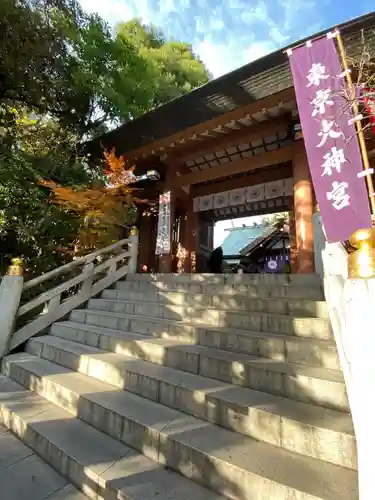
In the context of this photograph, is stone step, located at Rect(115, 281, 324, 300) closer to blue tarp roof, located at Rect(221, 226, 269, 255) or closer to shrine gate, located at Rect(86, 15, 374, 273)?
shrine gate, located at Rect(86, 15, 374, 273)

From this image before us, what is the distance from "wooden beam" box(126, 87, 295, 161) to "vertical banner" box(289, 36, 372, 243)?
5.53ft

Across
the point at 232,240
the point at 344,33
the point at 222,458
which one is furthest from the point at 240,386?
the point at 232,240

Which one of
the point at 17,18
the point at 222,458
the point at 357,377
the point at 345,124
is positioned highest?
the point at 17,18

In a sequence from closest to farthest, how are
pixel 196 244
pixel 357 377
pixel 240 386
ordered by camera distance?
pixel 357 377 < pixel 240 386 < pixel 196 244

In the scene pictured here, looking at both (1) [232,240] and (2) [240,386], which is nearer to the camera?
(2) [240,386]

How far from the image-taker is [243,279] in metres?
5.40

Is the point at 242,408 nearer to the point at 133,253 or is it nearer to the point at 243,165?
the point at 133,253

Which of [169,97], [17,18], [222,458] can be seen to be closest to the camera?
[222,458]

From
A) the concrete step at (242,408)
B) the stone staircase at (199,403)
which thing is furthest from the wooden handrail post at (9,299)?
the concrete step at (242,408)

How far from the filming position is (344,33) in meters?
4.55

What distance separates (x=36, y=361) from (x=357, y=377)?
437 cm

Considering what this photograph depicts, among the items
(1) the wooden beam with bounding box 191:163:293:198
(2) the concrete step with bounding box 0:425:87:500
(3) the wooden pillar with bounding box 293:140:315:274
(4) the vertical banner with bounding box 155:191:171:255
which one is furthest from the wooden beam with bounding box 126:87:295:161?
(2) the concrete step with bounding box 0:425:87:500

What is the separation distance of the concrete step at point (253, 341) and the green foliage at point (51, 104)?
5.61 metres

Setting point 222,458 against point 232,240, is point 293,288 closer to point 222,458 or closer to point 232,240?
point 222,458
